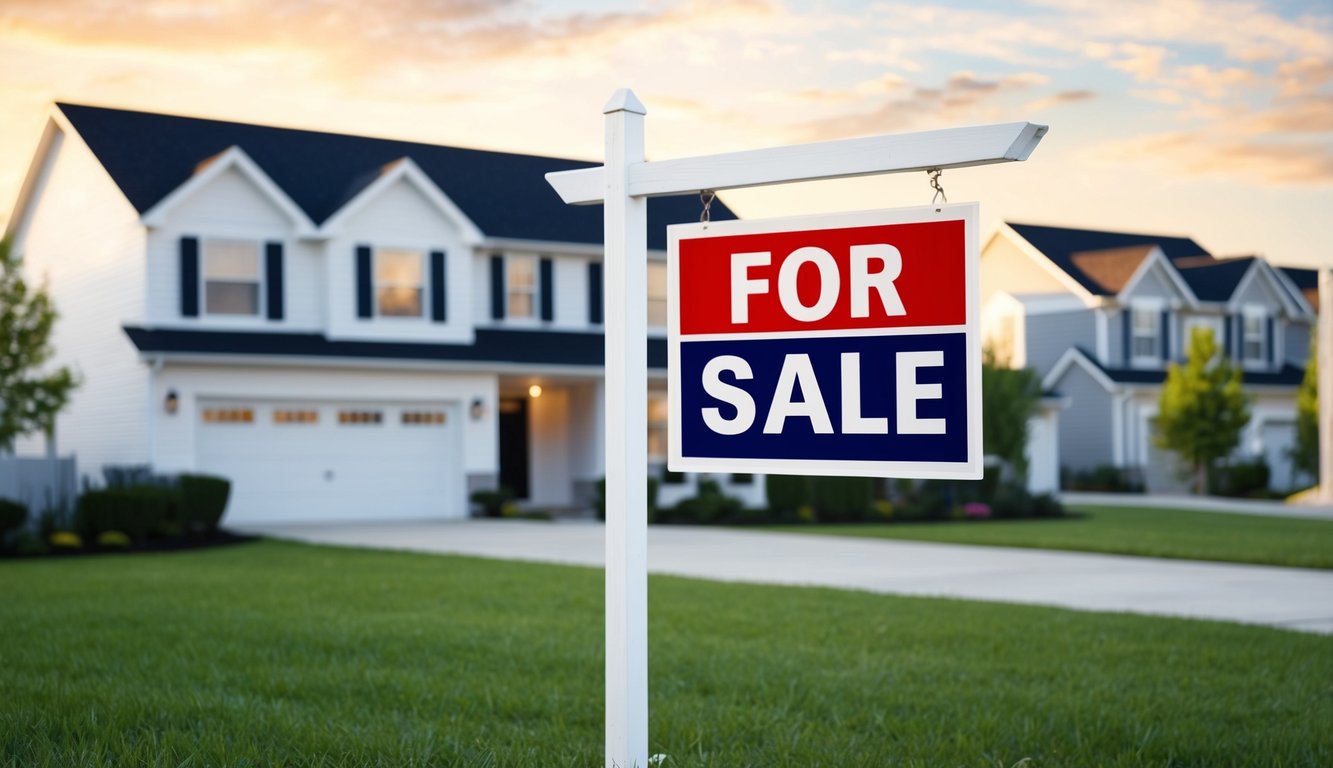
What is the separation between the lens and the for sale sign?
4.21m

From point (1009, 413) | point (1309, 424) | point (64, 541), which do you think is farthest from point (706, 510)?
point (1309, 424)

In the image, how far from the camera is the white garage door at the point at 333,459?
78.7ft

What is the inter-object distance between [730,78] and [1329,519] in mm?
18445

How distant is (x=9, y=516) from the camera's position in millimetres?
18203

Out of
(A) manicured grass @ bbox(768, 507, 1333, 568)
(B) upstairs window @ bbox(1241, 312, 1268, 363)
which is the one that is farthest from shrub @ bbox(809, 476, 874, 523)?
(B) upstairs window @ bbox(1241, 312, 1268, 363)

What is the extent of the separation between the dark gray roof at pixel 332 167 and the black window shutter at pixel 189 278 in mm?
900

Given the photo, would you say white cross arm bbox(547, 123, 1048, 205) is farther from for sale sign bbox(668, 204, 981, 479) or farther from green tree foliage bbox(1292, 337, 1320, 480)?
green tree foliage bbox(1292, 337, 1320, 480)

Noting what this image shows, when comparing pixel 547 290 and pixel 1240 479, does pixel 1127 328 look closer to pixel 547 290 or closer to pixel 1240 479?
pixel 1240 479

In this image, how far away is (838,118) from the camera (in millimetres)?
20031

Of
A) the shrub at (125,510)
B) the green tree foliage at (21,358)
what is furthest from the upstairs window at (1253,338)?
the green tree foliage at (21,358)

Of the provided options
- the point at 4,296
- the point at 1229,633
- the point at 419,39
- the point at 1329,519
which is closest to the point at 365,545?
the point at 419,39

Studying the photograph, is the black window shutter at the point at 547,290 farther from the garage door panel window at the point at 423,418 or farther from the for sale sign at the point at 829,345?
the for sale sign at the point at 829,345

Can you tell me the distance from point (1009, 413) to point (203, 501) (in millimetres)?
16517

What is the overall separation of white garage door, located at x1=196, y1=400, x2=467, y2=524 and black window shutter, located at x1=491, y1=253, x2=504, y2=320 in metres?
2.36
